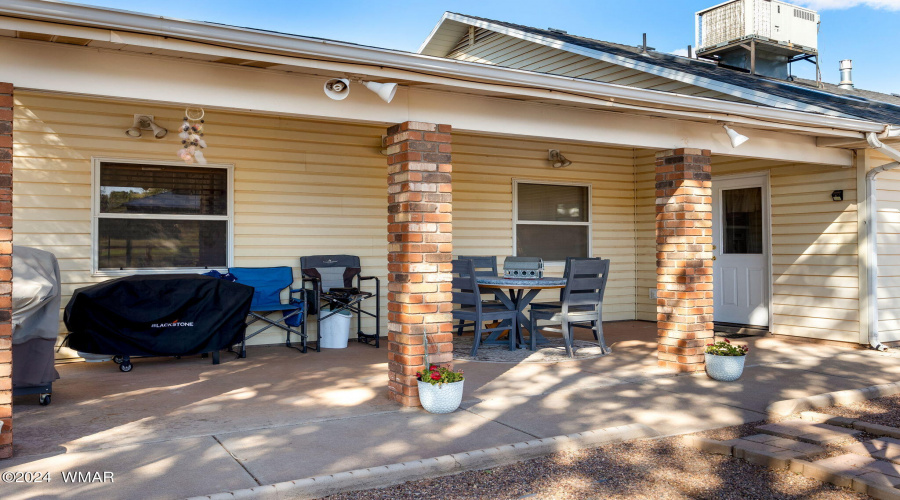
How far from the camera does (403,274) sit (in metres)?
4.42

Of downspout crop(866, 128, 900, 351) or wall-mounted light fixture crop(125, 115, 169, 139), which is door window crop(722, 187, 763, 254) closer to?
downspout crop(866, 128, 900, 351)

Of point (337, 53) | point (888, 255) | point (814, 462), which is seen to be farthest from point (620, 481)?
point (888, 255)

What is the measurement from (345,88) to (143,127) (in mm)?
3172

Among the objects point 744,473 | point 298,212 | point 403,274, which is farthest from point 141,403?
point 744,473

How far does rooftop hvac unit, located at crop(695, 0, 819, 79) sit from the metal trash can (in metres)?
7.35

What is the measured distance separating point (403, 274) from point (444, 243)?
13.6 inches

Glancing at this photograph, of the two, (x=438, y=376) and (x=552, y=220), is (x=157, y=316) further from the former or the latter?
(x=552, y=220)

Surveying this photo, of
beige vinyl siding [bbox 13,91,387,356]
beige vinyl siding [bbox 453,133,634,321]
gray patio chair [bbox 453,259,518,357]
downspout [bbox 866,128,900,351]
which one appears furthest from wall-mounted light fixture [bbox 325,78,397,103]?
downspout [bbox 866,128,900,351]

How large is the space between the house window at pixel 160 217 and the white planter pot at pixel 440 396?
3392 mm

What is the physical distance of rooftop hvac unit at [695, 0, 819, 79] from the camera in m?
10.4

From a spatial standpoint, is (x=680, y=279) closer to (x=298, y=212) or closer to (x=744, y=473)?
(x=744, y=473)

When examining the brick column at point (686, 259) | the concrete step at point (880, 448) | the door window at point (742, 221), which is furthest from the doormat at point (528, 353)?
the concrete step at point (880, 448)

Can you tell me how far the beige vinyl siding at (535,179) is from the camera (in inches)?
319

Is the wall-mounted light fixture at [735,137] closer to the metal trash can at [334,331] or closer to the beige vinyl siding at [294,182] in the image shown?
the beige vinyl siding at [294,182]
